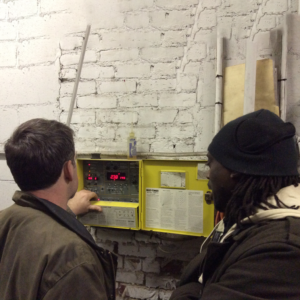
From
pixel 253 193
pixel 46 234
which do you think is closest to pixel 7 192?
pixel 46 234

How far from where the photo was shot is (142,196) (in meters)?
1.35

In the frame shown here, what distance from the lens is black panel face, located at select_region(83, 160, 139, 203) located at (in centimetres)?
142

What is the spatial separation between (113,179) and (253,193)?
882 millimetres

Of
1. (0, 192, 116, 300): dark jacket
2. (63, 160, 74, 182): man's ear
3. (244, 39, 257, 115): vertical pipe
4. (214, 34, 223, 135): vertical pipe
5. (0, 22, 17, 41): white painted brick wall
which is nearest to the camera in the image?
(0, 192, 116, 300): dark jacket

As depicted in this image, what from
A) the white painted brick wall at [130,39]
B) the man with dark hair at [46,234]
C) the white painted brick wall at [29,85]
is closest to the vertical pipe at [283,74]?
the white painted brick wall at [130,39]

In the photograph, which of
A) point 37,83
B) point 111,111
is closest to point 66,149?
point 111,111

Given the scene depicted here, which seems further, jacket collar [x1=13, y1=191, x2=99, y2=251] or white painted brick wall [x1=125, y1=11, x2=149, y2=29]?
white painted brick wall [x1=125, y1=11, x2=149, y2=29]

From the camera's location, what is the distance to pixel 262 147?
2.40 ft

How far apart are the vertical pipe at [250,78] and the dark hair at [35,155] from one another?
918mm

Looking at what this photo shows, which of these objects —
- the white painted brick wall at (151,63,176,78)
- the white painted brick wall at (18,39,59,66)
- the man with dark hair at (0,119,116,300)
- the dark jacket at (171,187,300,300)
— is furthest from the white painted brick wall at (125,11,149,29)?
the dark jacket at (171,187,300,300)

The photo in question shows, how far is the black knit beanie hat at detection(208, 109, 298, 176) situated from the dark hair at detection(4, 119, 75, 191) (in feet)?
2.06

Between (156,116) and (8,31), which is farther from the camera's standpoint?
(8,31)

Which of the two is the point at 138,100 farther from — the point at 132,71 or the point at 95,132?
the point at 95,132

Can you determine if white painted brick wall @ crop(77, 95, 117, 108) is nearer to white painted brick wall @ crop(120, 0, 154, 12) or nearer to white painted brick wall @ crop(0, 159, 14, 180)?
white painted brick wall @ crop(120, 0, 154, 12)
